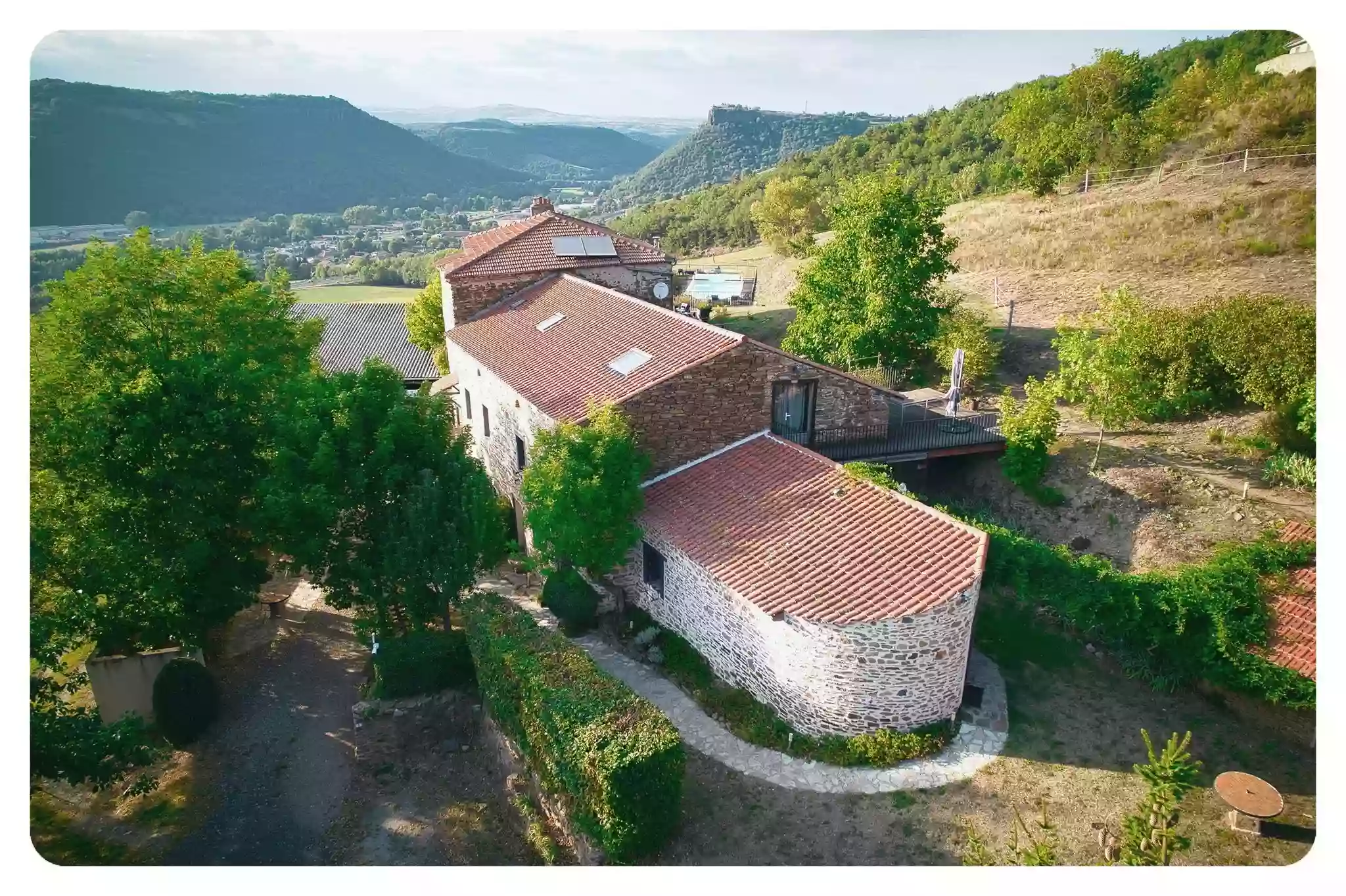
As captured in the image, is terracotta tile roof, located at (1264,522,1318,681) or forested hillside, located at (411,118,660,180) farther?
forested hillside, located at (411,118,660,180)

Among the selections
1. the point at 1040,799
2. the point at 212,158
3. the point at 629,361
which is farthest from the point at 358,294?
the point at 1040,799

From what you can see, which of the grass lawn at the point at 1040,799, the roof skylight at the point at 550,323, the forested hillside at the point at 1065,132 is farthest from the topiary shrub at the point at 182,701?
the forested hillside at the point at 1065,132

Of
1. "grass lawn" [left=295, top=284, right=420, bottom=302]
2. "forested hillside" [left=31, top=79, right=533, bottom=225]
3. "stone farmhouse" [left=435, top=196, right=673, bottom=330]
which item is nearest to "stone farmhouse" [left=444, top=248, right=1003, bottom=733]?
"stone farmhouse" [left=435, top=196, right=673, bottom=330]

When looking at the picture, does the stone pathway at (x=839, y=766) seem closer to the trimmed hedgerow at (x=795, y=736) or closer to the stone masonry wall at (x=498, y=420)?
the trimmed hedgerow at (x=795, y=736)

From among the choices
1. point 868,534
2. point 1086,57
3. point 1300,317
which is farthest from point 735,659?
point 1300,317

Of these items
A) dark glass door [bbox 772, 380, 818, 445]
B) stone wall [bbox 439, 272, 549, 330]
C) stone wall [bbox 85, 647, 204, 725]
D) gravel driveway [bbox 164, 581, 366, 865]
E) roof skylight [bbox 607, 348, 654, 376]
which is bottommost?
gravel driveway [bbox 164, 581, 366, 865]

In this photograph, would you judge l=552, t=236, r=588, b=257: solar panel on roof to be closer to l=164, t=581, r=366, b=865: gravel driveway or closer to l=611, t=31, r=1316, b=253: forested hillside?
l=611, t=31, r=1316, b=253: forested hillside

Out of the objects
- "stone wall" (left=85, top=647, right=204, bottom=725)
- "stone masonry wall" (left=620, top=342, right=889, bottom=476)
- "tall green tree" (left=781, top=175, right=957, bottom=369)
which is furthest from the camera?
"tall green tree" (left=781, top=175, right=957, bottom=369)
